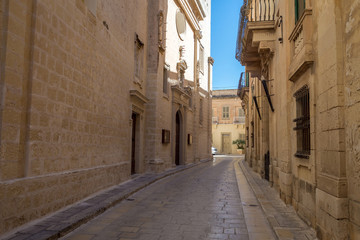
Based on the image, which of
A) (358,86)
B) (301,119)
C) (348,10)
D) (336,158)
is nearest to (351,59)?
(358,86)

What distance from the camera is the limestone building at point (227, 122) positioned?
42.8 meters

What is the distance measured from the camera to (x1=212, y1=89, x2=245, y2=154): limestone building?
140 ft

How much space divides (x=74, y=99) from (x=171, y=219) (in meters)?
3.21

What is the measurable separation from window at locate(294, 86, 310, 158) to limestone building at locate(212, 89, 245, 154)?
36.9 meters

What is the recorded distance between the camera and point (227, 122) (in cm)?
4319

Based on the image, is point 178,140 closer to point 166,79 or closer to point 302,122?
point 166,79

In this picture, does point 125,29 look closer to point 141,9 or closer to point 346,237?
point 141,9

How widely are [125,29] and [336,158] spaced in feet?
28.0

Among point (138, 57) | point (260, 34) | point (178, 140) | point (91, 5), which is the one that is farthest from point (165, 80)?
point (91, 5)

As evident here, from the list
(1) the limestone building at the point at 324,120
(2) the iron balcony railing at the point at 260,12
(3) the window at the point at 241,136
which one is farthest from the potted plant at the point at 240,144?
(1) the limestone building at the point at 324,120

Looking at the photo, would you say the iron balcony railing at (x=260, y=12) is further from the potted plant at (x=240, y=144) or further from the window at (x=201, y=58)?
the potted plant at (x=240, y=144)

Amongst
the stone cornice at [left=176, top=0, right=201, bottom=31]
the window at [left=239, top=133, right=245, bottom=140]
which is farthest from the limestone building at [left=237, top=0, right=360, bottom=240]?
the window at [left=239, top=133, right=245, bottom=140]

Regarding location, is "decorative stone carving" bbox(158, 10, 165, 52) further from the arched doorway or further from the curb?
the curb

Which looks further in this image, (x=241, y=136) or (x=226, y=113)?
(x=226, y=113)
